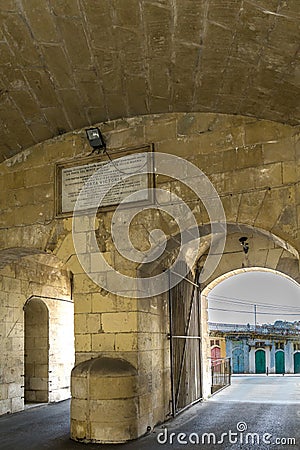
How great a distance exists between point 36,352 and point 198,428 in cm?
335

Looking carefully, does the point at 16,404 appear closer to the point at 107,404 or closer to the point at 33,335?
the point at 33,335

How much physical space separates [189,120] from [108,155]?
92cm

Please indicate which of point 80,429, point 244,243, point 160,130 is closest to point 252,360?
point 244,243

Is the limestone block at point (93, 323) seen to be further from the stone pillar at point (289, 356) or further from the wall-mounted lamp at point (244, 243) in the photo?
the stone pillar at point (289, 356)

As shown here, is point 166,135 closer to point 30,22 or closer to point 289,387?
point 30,22

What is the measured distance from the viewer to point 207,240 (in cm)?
694

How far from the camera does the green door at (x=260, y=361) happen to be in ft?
52.4

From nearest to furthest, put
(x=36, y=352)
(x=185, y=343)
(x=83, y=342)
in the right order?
1. (x=83, y=342)
2. (x=185, y=343)
3. (x=36, y=352)

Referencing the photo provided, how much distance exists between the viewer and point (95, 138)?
5.04 m

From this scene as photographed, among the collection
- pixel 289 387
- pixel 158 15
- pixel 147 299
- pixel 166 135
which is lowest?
pixel 289 387

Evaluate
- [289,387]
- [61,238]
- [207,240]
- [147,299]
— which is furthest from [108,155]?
[289,387]

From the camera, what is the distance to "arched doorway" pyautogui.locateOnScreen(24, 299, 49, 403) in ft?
24.2

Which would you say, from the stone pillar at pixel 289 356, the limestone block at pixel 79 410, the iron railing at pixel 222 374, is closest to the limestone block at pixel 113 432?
the limestone block at pixel 79 410

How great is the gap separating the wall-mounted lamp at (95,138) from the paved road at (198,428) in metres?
2.88
